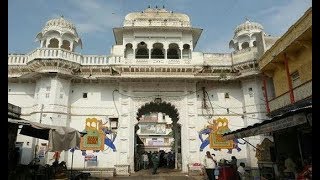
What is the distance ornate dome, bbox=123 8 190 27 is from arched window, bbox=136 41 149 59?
1563 mm

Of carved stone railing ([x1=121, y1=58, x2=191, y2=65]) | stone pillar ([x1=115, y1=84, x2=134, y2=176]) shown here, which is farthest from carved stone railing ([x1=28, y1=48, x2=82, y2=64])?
stone pillar ([x1=115, y1=84, x2=134, y2=176])

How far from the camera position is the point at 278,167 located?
34.4 feet

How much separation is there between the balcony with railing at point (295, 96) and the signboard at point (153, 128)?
92.7 ft

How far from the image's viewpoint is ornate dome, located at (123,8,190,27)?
20139 mm

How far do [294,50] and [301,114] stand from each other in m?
9.35

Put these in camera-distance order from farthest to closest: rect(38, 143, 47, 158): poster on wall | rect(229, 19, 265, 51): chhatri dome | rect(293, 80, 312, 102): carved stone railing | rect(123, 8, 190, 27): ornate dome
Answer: rect(229, 19, 265, 51): chhatri dome < rect(123, 8, 190, 27): ornate dome < rect(38, 143, 47, 158): poster on wall < rect(293, 80, 312, 102): carved stone railing

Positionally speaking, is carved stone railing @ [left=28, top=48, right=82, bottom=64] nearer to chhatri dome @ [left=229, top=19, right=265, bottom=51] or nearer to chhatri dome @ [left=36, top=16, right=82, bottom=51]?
chhatri dome @ [left=36, top=16, right=82, bottom=51]

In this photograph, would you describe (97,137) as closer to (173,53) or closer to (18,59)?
(18,59)

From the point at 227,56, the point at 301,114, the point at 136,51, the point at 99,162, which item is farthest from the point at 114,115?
the point at 301,114

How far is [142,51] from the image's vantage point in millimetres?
20891

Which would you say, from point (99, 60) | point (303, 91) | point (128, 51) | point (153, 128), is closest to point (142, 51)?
point (128, 51)

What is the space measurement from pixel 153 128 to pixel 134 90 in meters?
25.6
